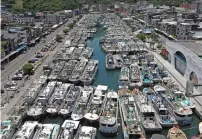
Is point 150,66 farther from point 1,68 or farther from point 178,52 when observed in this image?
point 1,68

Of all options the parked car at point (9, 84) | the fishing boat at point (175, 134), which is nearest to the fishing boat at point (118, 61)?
the parked car at point (9, 84)

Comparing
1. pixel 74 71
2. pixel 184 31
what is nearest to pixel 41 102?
pixel 74 71

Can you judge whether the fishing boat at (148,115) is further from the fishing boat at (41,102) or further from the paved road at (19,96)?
the paved road at (19,96)

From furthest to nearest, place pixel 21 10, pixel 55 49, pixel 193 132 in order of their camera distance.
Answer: pixel 21 10 → pixel 55 49 → pixel 193 132

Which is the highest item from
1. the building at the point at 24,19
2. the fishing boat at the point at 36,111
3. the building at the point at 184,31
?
the building at the point at 24,19

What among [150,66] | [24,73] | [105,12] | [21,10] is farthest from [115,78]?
[105,12]
